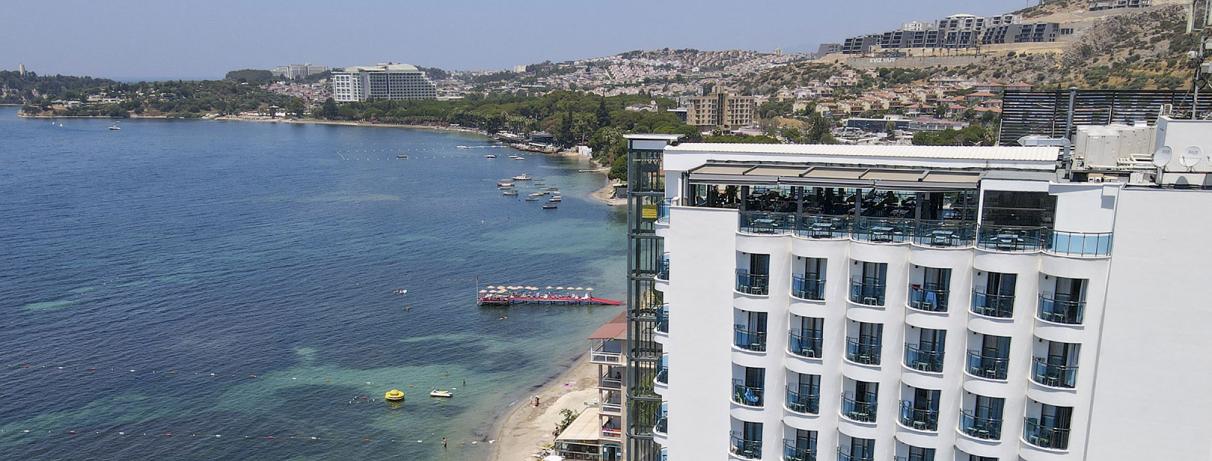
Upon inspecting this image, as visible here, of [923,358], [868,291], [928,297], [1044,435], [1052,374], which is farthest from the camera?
[868,291]

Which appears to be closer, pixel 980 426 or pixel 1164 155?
pixel 1164 155

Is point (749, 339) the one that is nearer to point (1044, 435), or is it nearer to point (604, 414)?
point (1044, 435)

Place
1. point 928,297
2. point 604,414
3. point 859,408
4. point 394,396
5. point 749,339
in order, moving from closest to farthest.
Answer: point 928,297 < point 859,408 < point 749,339 < point 604,414 < point 394,396

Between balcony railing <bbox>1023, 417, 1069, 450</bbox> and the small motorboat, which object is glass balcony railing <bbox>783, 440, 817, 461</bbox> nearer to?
balcony railing <bbox>1023, 417, 1069, 450</bbox>

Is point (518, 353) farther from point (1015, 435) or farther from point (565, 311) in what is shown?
point (1015, 435)

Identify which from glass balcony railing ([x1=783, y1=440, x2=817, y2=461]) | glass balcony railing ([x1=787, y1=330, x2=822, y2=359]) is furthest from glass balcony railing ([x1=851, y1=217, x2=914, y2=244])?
glass balcony railing ([x1=783, y1=440, x2=817, y2=461])

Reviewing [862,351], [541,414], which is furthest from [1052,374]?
[541,414]

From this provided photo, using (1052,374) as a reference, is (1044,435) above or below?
below

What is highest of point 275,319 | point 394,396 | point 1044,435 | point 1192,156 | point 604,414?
point 1192,156
